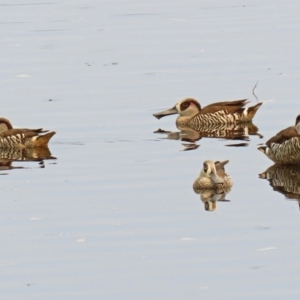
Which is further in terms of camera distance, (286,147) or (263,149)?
(263,149)

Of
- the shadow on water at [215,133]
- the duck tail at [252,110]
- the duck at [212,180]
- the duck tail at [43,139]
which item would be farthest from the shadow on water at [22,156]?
the duck tail at [252,110]

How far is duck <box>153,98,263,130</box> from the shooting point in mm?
20578

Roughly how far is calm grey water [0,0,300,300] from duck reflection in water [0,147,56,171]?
0.22 metres

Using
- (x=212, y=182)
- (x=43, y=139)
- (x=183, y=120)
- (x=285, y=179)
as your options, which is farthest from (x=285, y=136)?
(x=183, y=120)

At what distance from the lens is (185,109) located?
68.4ft

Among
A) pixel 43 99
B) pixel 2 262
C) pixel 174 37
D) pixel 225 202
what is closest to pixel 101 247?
pixel 2 262

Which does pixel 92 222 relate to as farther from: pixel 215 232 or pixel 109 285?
pixel 109 285

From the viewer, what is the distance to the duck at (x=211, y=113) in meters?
20.6

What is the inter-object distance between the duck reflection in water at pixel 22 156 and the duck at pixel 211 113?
2.86m

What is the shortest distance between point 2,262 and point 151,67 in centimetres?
1413

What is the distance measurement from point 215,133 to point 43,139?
2.87m

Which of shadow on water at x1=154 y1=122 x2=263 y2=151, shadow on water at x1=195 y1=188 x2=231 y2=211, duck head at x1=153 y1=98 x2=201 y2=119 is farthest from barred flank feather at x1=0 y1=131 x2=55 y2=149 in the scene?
shadow on water at x1=195 y1=188 x2=231 y2=211

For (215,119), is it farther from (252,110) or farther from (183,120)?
(252,110)

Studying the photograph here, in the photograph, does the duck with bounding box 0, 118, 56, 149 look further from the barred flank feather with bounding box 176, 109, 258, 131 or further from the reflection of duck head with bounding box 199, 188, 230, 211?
the reflection of duck head with bounding box 199, 188, 230, 211
